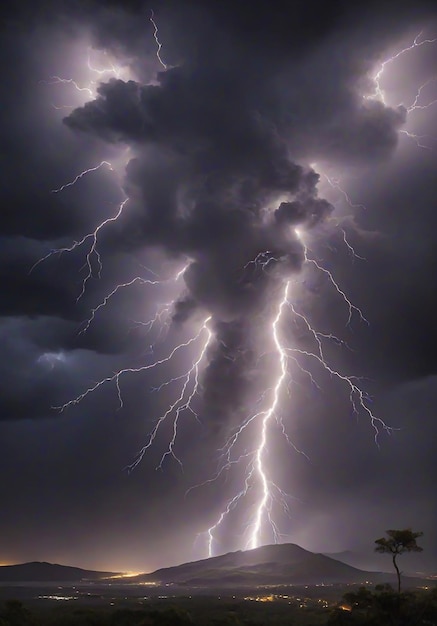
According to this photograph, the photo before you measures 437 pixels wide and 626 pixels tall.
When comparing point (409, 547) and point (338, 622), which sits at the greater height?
point (409, 547)

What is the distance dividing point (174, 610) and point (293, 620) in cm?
1368

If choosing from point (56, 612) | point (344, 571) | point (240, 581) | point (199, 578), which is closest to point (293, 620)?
point (56, 612)

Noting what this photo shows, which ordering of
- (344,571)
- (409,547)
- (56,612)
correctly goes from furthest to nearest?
(344,571)
(56,612)
(409,547)

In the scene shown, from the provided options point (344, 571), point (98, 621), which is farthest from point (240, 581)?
point (98, 621)

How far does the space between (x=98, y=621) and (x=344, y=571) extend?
163093 mm

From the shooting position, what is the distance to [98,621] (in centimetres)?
5194

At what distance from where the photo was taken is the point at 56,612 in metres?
64.9

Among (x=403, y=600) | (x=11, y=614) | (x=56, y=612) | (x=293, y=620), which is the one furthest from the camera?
(x=56, y=612)

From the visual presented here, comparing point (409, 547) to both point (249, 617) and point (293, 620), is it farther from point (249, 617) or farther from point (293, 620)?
point (249, 617)

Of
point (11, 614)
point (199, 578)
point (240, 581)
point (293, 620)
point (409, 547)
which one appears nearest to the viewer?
point (409, 547)

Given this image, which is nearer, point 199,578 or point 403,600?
point 403,600

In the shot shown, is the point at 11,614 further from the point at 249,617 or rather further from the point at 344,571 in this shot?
the point at 344,571

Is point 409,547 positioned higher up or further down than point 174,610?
higher up

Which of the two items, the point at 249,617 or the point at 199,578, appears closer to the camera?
the point at 249,617
